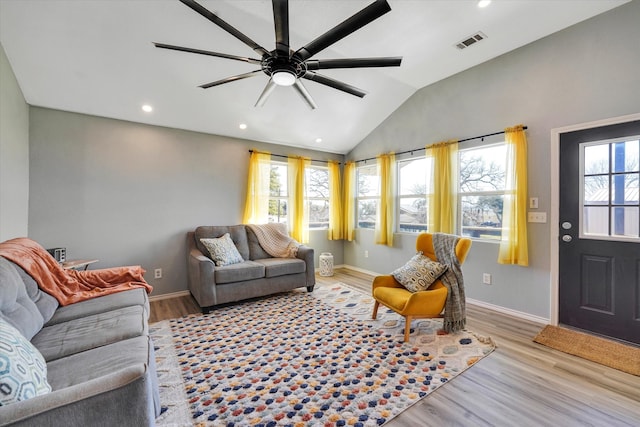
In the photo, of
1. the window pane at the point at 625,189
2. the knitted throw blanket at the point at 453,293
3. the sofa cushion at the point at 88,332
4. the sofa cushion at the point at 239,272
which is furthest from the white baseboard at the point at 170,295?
the window pane at the point at 625,189

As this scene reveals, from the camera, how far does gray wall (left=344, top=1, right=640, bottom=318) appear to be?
2.50 m

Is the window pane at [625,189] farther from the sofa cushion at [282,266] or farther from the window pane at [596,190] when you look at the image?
the sofa cushion at [282,266]

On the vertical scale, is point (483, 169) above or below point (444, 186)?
above

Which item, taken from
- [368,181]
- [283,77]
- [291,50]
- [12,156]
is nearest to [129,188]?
[12,156]

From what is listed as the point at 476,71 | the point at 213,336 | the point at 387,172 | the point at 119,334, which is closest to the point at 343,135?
the point at 387,172

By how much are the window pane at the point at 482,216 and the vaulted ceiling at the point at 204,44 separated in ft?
5.71

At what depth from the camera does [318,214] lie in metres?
5.39

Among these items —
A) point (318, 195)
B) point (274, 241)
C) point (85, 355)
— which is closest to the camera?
point (85, 355)

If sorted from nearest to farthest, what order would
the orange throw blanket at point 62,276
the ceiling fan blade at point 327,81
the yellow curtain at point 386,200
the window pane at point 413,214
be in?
the orange throw blanket at point 62,276, the ceiling fan blade at point 327,81, the window pane at point 413,214, the yellow curtain at point 386,200

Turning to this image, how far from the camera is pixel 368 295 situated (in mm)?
3826

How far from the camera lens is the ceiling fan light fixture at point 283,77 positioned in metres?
1.95

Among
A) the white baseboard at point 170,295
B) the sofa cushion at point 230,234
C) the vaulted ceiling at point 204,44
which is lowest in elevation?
the white baseboard at point 170,295

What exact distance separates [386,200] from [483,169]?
59.5 inches

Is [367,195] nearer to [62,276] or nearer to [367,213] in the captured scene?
[367,213]
